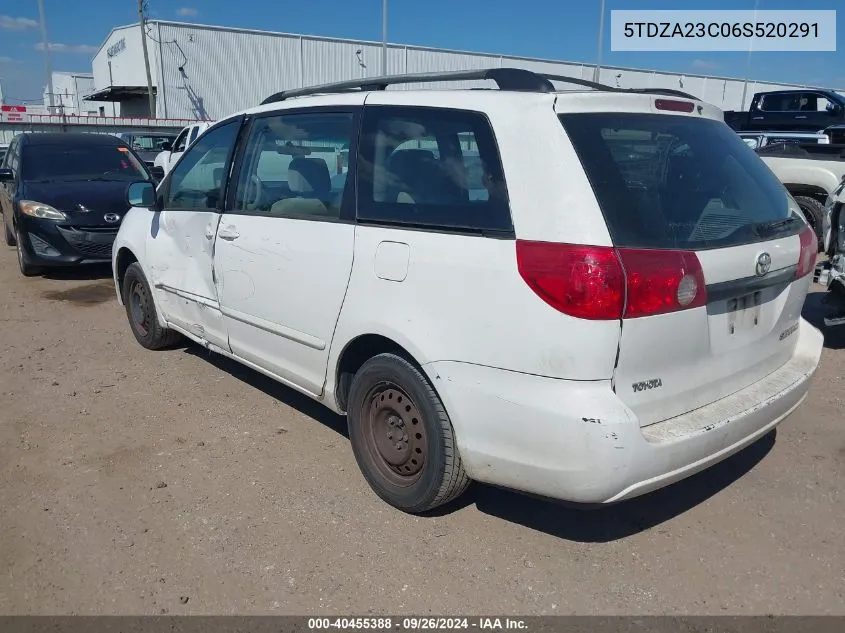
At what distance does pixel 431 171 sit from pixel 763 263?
1409 mm

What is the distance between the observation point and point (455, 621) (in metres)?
2.50

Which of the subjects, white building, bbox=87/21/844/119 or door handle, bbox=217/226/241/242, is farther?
white building, bbox=87/21/844/119

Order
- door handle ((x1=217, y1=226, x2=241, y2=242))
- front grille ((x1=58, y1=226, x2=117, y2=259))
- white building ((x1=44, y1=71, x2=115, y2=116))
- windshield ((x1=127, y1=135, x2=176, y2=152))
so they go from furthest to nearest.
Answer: white building ((x1=44, y1=71, x2=115, y2=116)) < windshield ((x1=127, y1=135, x2=176, y2=152)) < front grille ((x1=58, y1=226, x2=117, y2=259)) < door handle ((x1=217, y1=226, x2=241, y2=242))

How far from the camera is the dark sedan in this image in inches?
312

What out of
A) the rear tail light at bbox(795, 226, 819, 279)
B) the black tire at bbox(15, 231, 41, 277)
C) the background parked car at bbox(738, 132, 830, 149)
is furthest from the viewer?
the background parked car at bbox(738, 132, 830, 149)

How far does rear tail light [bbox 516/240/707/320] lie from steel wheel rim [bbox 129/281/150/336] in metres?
3.75

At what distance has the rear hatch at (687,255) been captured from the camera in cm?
241

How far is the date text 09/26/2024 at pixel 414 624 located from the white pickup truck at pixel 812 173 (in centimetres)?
744

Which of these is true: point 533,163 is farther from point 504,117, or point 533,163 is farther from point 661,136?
point 661,136

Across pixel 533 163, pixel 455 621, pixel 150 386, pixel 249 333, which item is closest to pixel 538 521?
pixel 455 621

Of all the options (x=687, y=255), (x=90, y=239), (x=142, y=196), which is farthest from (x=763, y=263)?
(x=90, y=239)

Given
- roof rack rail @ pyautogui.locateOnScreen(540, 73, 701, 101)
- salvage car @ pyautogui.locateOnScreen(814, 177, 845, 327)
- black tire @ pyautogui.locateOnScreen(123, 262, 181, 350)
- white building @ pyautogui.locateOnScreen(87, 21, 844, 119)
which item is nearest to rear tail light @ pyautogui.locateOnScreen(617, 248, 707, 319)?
roof rack rail @ pyautogui.locateOnScreen(540, 73, 701, 101)

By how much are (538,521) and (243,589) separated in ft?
4.33

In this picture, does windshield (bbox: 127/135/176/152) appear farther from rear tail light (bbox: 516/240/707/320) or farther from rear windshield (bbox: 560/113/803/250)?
rear tail light (bbox: 516/240/707/320)
